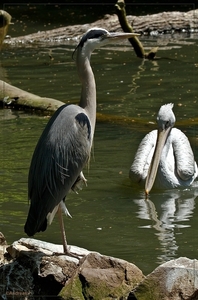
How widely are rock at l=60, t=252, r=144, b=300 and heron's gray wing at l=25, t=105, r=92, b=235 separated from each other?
553 millimetres

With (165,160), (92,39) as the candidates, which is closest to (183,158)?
(165,160)

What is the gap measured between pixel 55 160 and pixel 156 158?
272 cm

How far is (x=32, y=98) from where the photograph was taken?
12.5 metres

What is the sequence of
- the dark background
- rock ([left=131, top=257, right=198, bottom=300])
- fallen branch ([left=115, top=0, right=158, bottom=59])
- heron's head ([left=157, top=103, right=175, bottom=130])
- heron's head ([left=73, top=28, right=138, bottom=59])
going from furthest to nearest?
the dark background → fallen branch ([left=115, top=0, right=158, bottom=59]) → heron's head ([left=157, top=103, right=175, bottom=130]) → heron's head ([left=73, top=28, right=138, bottom=59]) → rock ([left=131, top=257, right=198, bottom=300])

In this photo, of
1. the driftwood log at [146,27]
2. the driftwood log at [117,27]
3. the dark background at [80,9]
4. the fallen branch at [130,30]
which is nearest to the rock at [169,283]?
the fallen branch at [130,30]

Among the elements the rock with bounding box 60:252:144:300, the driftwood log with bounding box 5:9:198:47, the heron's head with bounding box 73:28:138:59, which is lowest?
the rock with bounding box 60:252:144:300

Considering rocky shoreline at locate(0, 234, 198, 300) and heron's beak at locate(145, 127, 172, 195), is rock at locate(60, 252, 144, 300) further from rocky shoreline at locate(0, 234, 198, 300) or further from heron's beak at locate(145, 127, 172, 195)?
heron's beak at locate(145, 127, 172, 195)

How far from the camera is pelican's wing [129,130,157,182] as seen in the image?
8867 mm

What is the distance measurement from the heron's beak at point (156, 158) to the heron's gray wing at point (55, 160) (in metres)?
2.27

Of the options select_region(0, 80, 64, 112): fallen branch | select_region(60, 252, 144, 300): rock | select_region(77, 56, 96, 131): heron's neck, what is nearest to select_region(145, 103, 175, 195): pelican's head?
select_region(77, 56, 96, 131): heron's neck

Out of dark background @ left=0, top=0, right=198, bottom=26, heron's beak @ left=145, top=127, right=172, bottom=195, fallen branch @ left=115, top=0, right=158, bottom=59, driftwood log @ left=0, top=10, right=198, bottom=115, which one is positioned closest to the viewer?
heron's beak @ left=145, top=127, right=172, bottom=195

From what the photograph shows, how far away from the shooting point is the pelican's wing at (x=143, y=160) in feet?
29.1

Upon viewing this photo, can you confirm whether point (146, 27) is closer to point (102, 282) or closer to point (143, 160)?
point (143, 160)

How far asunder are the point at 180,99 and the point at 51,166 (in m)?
7.09
